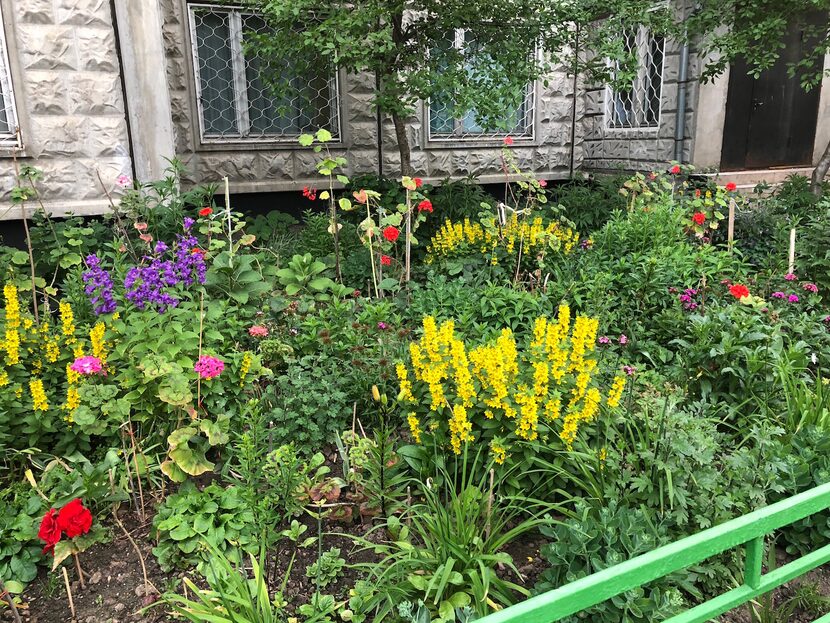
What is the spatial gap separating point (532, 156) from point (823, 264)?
4536mm

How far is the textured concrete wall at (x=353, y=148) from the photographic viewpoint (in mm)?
6312

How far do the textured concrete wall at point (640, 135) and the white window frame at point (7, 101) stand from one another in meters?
6.30

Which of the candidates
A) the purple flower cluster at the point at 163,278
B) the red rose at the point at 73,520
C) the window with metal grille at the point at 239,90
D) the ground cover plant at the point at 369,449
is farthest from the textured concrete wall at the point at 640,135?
the red rose at the point at 73,520

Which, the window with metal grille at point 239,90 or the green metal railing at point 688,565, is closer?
the green metal railing at point 688,565

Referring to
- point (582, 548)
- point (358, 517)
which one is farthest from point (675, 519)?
point (358, 517)

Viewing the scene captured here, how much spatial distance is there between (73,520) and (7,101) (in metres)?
4.80

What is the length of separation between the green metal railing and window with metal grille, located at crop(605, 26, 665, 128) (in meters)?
6.87

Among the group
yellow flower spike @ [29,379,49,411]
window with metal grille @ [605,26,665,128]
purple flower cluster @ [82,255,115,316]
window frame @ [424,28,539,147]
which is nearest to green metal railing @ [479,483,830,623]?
yellow flower spike @ [29,379,49,411]

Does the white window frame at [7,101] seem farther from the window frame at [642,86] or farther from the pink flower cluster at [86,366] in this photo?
the window frame at [642,86]

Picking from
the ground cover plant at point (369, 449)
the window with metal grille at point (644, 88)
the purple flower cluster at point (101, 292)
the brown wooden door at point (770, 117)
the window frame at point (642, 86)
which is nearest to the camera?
the ground cover plant at point (369, 449)

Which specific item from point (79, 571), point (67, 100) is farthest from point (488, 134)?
point (79, 571)

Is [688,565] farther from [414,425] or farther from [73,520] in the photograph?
[73,520]

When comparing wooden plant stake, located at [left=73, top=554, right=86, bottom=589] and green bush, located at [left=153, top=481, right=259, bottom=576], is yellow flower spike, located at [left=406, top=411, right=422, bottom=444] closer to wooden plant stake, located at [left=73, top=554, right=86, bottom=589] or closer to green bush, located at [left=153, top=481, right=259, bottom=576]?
green bush, located at [left=153, top=481, right=259, bottom=576]

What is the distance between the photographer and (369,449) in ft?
8.13
